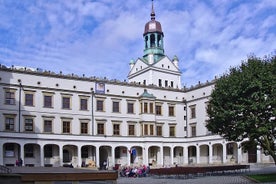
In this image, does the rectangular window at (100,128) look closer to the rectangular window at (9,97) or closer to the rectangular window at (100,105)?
the rectangular window at (100,105)

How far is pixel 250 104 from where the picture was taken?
95.3 feet

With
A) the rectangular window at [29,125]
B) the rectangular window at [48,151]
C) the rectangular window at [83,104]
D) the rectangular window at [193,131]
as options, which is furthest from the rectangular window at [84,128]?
the rectangular window at [193,131]

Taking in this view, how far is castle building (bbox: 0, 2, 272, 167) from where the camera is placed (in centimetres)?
4659

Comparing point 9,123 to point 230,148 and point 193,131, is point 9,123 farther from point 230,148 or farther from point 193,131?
point 230,148

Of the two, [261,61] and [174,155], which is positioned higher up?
[261,61]

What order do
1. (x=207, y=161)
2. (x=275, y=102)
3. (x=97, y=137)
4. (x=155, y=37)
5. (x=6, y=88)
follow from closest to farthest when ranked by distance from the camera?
(x=275, y=102)
(x=6, y=88)
(x=97, y=137)
(x=207, y=161)
(x=155, y=37)

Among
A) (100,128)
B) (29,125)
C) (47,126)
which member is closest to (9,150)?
(29,125)

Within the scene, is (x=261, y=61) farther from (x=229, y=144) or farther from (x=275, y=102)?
(x=229, y=144)

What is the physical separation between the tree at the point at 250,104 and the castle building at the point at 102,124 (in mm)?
15615

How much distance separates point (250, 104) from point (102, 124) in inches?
1079

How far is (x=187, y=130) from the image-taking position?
5953 cm

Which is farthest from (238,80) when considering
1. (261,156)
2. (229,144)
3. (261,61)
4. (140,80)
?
(140,80)

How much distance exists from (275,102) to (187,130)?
1259 inches

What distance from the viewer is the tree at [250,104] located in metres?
28.7
